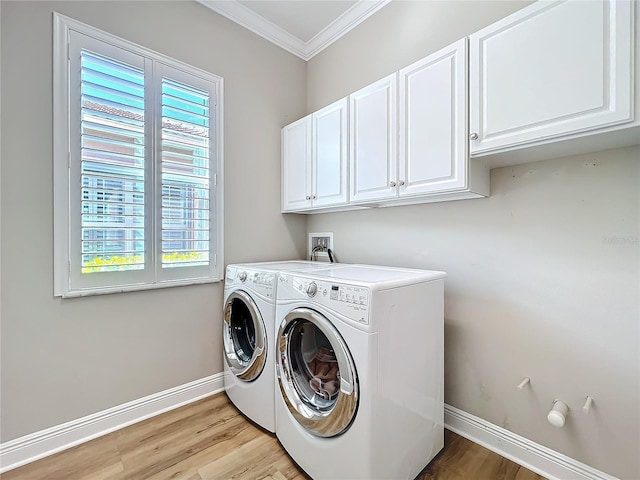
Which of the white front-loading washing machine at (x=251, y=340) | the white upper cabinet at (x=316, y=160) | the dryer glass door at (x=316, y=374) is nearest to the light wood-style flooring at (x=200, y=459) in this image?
the white front-loading washing machine at (x=251, y=340)

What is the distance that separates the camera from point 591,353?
1295mm

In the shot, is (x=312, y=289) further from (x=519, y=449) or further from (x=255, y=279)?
(x=519, y=449)

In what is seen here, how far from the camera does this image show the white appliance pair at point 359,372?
117 centimetres

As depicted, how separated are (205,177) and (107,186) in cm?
58

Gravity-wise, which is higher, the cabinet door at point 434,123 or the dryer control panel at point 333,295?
the cabinet door at point 434,123

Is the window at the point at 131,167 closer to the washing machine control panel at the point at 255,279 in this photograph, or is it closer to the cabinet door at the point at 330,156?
the washing machine control panel at the point at 255,279

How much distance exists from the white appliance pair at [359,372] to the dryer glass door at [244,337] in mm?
172

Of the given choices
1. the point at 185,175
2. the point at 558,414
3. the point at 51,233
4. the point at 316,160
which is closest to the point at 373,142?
the point at 316,160

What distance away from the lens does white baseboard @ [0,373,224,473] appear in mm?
1459

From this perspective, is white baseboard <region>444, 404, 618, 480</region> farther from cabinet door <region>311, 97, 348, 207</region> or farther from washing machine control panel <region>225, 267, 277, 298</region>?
cabinet door <region>311, 97, 348, 207</region>

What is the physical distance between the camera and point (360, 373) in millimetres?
1170

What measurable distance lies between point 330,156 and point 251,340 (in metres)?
1.37

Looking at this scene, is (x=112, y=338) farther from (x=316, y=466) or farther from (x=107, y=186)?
(x=316, y=466)

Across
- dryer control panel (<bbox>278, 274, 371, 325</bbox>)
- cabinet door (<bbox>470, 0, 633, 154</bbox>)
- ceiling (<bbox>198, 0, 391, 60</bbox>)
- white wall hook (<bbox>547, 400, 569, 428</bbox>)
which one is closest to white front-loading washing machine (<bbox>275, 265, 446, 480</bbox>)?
dryer control panel (<bbox>278, 274, 371, 325</bbox>)
